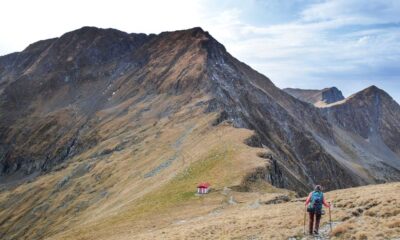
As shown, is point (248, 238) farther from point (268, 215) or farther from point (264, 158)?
point (264, 158)

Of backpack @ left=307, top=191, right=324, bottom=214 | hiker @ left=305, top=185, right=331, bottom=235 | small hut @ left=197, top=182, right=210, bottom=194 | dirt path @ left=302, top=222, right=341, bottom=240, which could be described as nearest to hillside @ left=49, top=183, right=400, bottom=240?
dirt path @ left=302, top=222, right=341, bottom=240

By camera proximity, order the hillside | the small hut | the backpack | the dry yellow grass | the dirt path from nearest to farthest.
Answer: the hillside, the dirt path, the backpack, the dry yellow grass, the small hut

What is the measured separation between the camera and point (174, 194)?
68.4 m

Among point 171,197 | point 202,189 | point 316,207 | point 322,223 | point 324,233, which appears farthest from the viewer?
point 171,197

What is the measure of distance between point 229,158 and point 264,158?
6.43 metres

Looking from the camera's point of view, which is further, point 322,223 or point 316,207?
point 322,223

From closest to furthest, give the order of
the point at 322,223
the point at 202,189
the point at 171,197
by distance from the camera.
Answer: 1. the point at 322,223
2. the point at 202,189
3. the point at 171,197

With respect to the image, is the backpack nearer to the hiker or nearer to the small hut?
the hiker

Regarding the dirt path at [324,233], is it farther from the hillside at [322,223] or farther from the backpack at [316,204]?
the backpack at [316,204]

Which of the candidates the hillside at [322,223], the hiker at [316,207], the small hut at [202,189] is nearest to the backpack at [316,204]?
the hiker at [316,207]

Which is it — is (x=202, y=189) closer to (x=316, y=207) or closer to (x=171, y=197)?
(x=171, y=197)

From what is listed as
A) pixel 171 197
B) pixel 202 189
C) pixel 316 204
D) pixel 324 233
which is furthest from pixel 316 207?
pixel 171 197

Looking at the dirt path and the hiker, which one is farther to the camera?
the hiker

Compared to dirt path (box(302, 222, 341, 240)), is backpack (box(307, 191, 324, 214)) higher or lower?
higher
